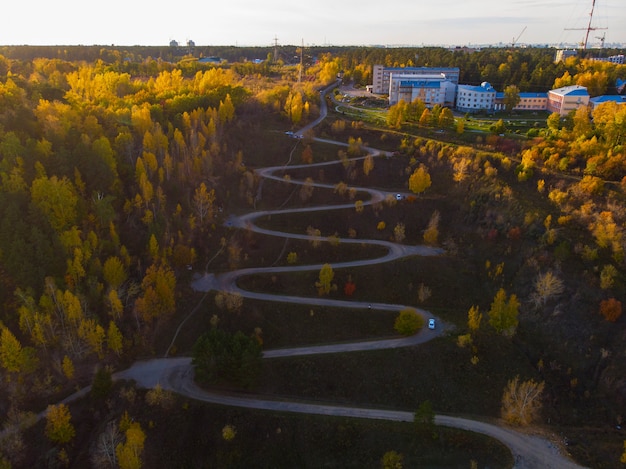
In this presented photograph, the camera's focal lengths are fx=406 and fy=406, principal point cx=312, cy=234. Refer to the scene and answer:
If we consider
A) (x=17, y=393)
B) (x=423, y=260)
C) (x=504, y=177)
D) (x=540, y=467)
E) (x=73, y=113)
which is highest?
(x=73, y=113)

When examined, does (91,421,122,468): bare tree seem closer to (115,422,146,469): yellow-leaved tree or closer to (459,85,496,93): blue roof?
(115,422,146,469): yellow-leaved tree

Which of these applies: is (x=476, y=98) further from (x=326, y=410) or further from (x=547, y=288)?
(x=326, y=410)

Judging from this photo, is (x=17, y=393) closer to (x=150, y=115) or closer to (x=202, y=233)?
(x=202, y=233)

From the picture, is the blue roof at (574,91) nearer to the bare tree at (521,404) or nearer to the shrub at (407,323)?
the shrub at (407,323)

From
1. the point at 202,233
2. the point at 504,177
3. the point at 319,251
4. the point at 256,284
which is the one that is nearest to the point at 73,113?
the point at 202,233

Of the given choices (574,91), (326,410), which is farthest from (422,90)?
(326,410)

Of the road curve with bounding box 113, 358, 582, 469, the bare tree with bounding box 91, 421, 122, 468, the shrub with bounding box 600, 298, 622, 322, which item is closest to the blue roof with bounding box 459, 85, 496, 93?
the shrub with bounding box 600, 298, 622, 322
